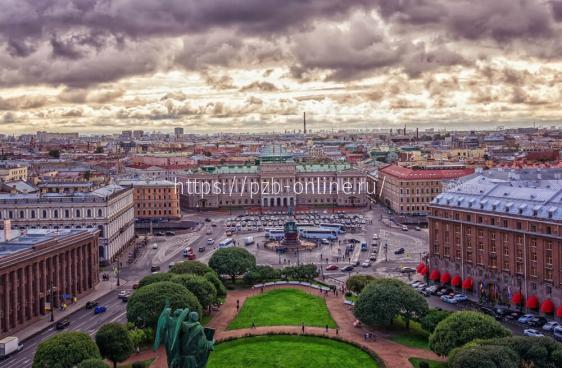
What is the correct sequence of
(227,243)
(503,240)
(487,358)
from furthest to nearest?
(227,243) → (503,240) → (487,358)

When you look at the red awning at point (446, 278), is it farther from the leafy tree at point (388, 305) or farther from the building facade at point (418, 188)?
the building facade at point (418, 188)

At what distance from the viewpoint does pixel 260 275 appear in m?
90.3

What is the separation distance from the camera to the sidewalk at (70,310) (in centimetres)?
7056

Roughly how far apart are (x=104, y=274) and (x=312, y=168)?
321 feet

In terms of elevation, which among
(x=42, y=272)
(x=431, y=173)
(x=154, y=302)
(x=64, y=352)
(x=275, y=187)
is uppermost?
(x=431, y=173)

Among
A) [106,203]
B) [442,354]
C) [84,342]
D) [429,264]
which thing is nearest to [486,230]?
[429,264]

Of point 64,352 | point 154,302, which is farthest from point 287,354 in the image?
point 64,352

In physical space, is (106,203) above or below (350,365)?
above

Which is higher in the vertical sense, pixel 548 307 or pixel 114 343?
pixel 114 343

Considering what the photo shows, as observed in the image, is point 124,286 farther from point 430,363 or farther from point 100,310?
point 430,363

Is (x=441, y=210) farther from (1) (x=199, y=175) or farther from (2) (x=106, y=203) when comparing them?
(1) (x=199, y=175)

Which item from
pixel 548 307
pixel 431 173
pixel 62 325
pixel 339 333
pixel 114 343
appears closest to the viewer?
pixel 114 343

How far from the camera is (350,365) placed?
195 ft

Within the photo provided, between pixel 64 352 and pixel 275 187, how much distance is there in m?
135
